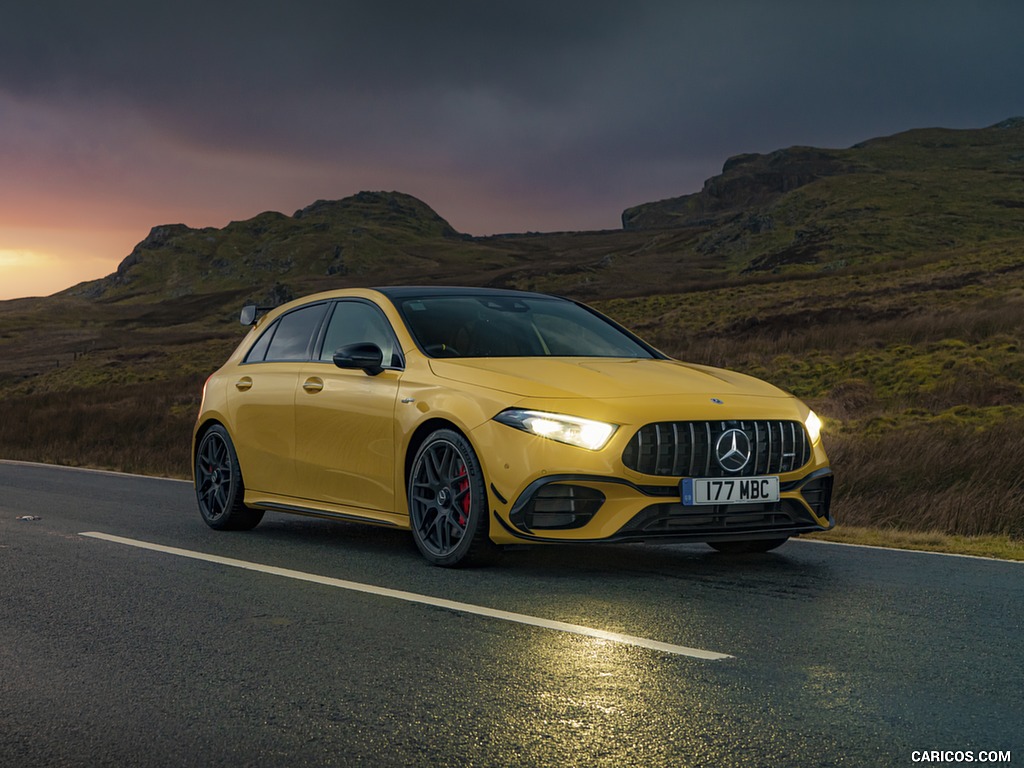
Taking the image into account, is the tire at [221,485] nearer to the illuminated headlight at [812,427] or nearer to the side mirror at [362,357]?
the side mirror at [362,357]

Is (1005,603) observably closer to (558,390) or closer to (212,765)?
(558,390)

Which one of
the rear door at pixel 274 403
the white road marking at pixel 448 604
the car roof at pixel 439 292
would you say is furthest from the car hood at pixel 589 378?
the rear door at pixel 274 403

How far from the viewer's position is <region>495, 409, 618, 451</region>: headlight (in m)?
6.58

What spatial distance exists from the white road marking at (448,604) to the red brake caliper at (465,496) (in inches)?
27.2

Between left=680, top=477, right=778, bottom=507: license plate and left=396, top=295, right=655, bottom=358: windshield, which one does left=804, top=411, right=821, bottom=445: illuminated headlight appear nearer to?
left=680, top=477, right=778, bottom=507: license plate

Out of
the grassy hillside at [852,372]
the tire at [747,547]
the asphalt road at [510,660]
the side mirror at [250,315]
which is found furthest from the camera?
the grassy hillside at [852,372]

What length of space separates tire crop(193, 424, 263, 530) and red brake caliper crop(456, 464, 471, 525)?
9.21 ft

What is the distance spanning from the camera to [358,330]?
8406 millimetres

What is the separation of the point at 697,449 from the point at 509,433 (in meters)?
1.07

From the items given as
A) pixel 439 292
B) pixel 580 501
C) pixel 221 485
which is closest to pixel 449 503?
pixel 580 501

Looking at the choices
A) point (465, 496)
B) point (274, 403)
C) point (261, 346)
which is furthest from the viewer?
point (261, 346)

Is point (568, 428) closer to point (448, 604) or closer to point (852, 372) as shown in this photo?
point (448, 604)

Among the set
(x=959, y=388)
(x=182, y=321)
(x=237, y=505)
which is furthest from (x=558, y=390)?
(x=182, y=321)

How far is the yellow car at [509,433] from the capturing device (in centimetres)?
659
